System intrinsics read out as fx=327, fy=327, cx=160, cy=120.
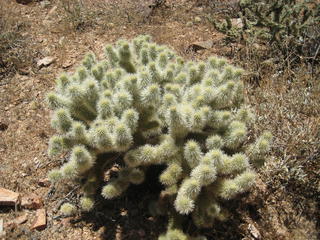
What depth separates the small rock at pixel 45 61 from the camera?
478 centimetres

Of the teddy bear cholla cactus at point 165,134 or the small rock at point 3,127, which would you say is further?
the small rock at point 3,127

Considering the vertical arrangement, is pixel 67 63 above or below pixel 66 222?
above

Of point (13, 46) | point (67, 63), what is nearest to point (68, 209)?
point (67, 63)

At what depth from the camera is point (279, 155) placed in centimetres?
318

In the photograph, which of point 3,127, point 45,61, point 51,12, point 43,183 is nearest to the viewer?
point 43,183

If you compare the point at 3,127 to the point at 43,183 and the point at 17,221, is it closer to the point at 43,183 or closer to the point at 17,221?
the point at 43,183

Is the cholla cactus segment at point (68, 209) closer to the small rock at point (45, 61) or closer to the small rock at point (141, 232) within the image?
the small rock at point (141, 232)

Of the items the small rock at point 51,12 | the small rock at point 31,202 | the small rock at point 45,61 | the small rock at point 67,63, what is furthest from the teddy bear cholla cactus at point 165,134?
the small rock at point 51,12

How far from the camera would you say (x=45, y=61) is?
481cm

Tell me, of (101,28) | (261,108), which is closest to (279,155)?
(261,108)

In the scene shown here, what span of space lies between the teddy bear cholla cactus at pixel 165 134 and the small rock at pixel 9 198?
67 cm

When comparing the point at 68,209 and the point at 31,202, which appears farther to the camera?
the point at 31,202

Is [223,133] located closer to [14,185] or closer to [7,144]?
[14,185]

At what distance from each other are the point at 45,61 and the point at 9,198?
2427 millimetres
